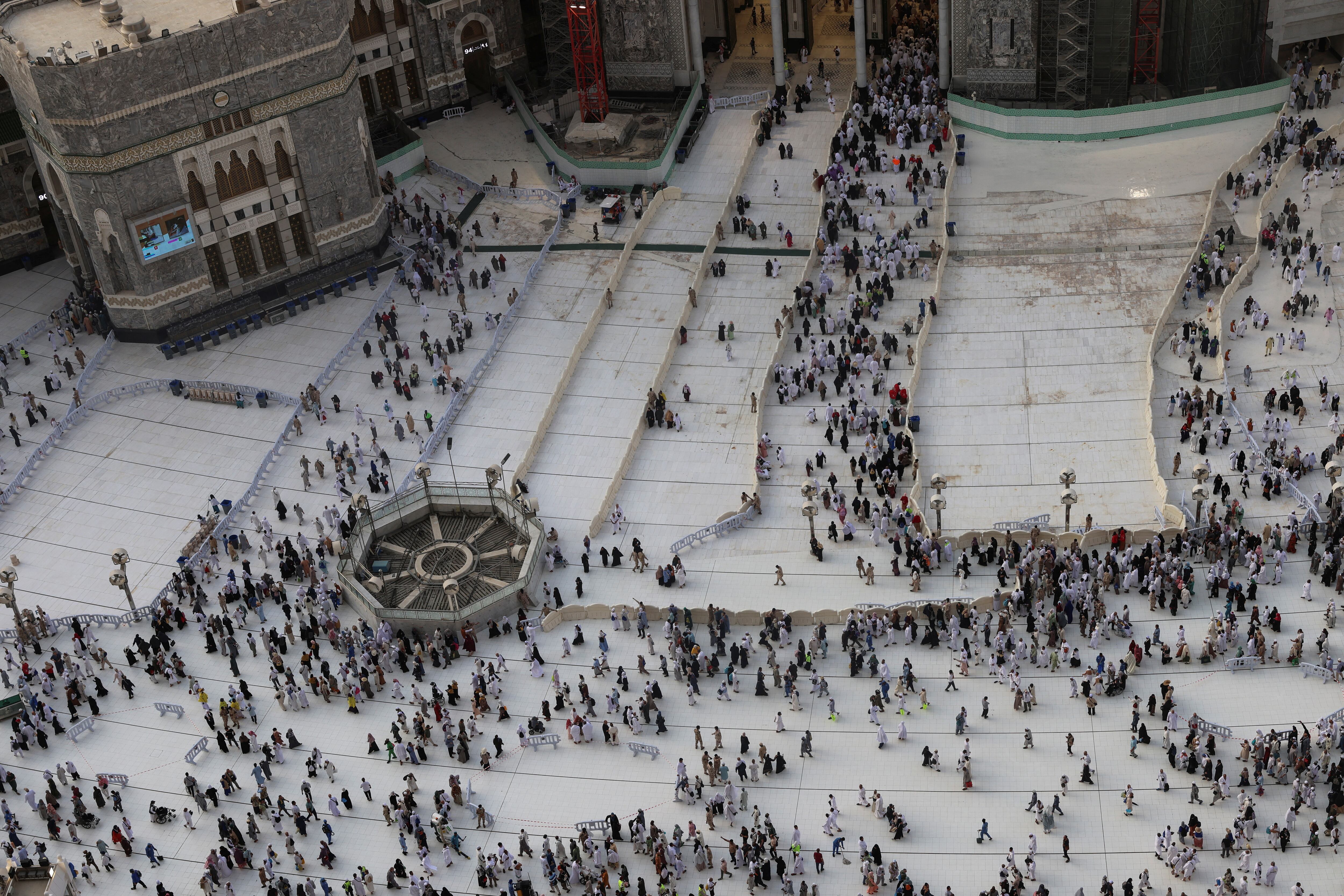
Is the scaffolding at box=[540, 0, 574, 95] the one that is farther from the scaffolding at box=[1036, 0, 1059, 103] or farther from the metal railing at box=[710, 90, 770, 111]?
the scaffolding at box=[1036, 0, 1059, 103]

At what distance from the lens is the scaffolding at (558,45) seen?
10212 cm

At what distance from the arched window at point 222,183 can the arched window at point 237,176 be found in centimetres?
9

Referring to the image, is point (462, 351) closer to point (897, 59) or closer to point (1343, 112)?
point (897, 59)

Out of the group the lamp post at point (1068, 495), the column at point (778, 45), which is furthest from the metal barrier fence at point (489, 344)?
the lamp post at point (1068, 495)

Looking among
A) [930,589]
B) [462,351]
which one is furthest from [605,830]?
[462,351]

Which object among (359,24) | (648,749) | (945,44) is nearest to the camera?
(648,749)

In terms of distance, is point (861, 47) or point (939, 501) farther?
point (861, 47)

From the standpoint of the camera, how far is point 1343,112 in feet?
306

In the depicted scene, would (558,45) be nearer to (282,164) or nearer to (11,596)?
(282,164)

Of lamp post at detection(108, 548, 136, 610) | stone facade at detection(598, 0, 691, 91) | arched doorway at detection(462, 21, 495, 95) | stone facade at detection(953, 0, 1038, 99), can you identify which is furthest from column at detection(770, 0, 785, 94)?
lamp post at detection(108, 548, 136, 610)

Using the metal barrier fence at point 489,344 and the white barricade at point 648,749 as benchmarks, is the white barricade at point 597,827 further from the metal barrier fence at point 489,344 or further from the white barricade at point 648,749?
the metal barrier fence at point 489,344

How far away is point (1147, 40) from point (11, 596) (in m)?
60.7

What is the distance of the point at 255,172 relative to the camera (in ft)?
→ 292

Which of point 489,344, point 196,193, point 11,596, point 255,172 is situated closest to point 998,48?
point 489,344
